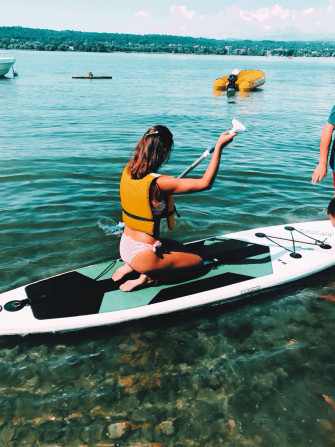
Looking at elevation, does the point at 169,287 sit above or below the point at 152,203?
below

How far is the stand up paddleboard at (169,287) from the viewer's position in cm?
414

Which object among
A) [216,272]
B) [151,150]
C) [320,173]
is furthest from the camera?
[216,272]

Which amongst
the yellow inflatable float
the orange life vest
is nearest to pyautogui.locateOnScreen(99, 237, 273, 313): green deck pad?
the orange life vest

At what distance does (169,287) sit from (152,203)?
1.27m

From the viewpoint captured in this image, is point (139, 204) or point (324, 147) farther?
point (324, 147)

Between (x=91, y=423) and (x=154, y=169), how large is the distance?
2.46 m

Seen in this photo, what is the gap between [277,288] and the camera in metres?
5.15

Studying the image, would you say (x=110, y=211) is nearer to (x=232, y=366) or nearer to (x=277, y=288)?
(x=277, y=288)

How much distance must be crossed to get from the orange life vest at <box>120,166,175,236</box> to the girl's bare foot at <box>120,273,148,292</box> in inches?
25.3

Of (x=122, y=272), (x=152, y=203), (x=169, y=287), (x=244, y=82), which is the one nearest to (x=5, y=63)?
(x=244, y=82)

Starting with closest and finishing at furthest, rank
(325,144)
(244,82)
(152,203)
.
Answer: (152,203) → (325,144) → (244,82)

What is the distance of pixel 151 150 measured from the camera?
3.78 metres

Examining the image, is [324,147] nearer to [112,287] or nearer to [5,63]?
[112,287]

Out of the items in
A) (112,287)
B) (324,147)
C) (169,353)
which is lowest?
(169,353)
